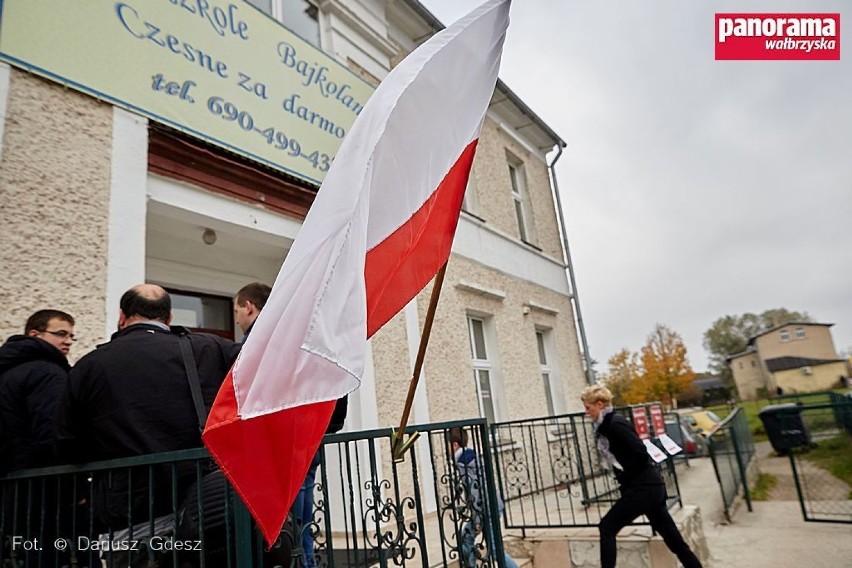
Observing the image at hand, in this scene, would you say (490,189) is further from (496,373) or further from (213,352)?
(213,352)

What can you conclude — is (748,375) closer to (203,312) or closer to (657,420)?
(657,420)

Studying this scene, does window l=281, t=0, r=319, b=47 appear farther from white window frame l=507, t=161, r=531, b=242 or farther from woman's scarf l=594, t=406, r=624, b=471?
white window frame l=507, t=161, r=531, b=242

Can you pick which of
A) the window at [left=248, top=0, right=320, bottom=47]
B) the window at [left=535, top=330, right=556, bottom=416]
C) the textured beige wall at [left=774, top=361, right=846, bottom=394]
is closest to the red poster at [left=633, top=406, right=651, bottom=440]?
the window at [left=535, top=330, right=556, bottom=416]

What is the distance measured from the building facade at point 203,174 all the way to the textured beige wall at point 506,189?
28 centimetres

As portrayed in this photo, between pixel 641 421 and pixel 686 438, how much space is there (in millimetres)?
8549

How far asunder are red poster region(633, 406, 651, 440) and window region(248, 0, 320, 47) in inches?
199

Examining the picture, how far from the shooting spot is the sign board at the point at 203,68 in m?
3.34

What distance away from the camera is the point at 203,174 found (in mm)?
4145

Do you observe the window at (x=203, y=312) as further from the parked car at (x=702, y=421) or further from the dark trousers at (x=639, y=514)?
the parked car at (x=702, y=421)

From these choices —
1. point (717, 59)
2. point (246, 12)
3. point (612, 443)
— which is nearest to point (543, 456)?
point (612, 443)

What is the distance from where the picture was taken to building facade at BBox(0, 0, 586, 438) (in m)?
3.14

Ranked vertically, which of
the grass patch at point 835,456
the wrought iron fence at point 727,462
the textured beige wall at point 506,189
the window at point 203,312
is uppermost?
the textured beige wall at point 506,189

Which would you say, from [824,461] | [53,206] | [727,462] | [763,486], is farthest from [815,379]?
[53,206]

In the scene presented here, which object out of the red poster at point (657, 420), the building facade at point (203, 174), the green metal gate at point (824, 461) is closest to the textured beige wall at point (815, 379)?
the green metal gate at point (824, 461)
